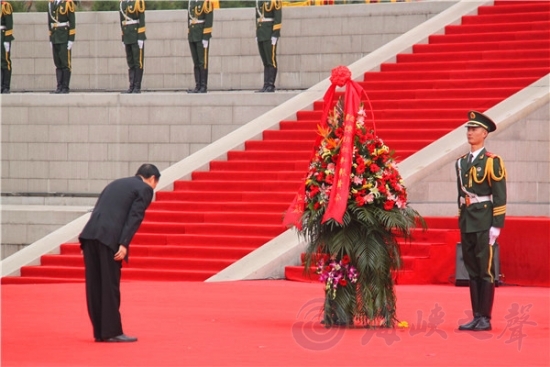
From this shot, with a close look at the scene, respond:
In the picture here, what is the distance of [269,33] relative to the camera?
65.0 feet

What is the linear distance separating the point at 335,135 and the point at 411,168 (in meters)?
5.02

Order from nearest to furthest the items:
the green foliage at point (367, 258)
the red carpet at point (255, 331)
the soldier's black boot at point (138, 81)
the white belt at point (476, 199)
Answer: the red carpet at point (255, 331) → the green foliage at point (367, 258) → the white belt at point (476, 199) → the soldier's black boot at point (138, 81)

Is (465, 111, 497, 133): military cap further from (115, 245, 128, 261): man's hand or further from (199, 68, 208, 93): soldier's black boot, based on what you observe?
(199, 68, 208, 93): soldier's black boot

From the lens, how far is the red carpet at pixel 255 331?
7855 mm

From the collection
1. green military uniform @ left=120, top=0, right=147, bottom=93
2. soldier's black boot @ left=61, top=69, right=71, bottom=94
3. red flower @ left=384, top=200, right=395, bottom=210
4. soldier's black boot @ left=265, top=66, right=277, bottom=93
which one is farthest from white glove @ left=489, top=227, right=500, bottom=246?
soldier's black boot @ left=61, top=69, right=71, bottom=94

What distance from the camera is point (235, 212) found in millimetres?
15109

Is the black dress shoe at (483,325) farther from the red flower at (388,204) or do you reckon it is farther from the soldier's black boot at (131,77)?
the soldier's black boot at (131,77)

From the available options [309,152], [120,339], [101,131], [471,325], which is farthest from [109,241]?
[101,131]

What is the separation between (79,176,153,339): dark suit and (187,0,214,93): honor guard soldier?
37.7ft

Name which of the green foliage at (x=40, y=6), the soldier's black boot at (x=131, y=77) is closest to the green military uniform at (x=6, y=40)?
the soldier's black boot at (x=131, y=77)

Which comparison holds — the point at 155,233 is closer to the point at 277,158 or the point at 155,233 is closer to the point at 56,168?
the point at 277,158

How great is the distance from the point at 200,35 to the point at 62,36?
263 centimetres

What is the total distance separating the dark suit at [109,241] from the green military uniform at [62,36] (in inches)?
507

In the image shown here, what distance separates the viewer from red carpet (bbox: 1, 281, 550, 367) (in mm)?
7855
